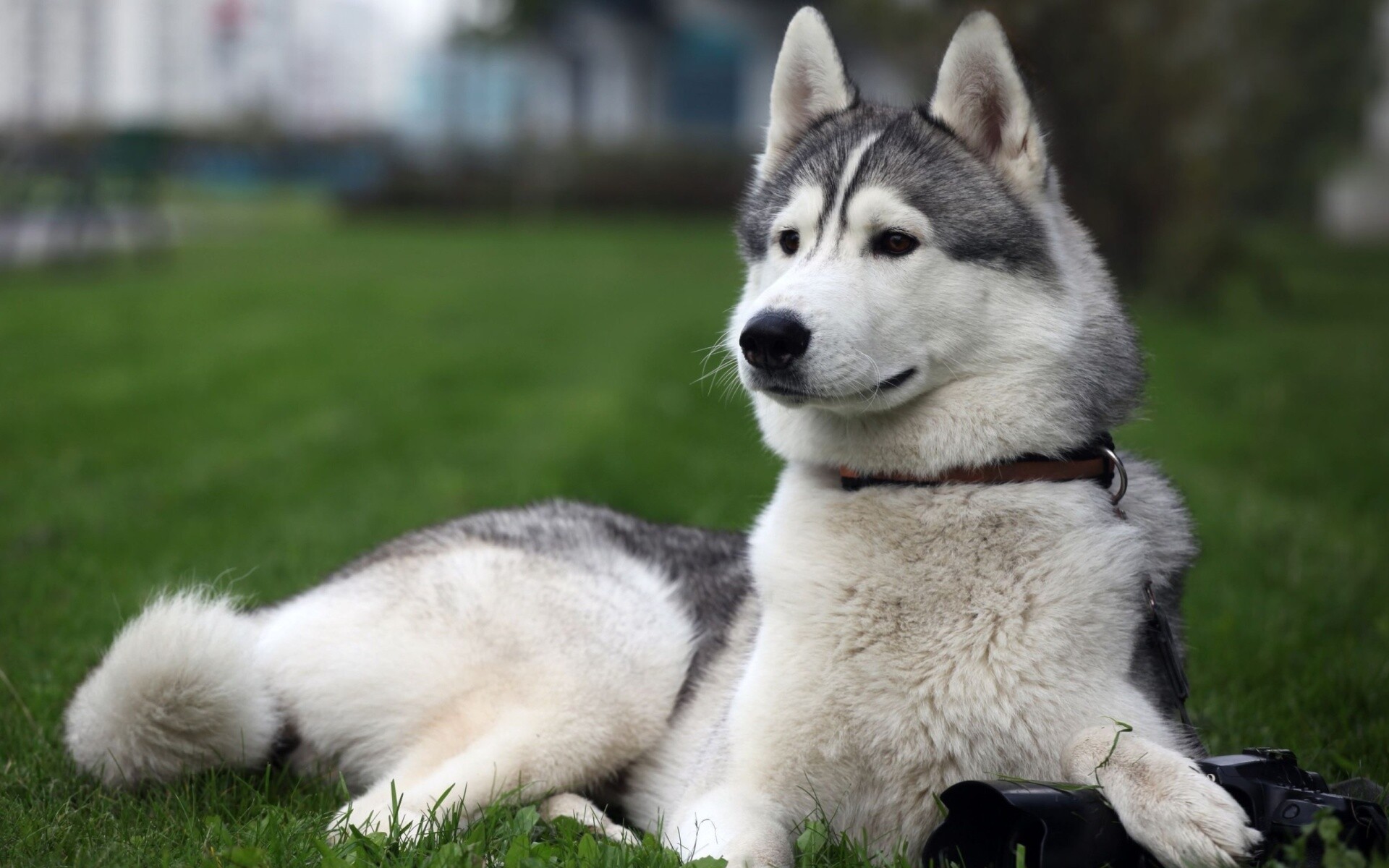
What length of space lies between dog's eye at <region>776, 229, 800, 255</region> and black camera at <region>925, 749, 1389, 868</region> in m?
1.26

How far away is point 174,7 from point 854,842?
130 feet

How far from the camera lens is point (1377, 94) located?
2614 cm

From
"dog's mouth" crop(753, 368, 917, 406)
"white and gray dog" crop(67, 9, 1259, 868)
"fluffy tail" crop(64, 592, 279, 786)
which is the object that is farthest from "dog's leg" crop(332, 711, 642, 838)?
"dog's mouth" crop(753, 368, 917, 406)

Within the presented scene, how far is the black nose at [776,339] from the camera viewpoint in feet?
8.30

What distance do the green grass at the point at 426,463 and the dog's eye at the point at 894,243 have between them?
689mm

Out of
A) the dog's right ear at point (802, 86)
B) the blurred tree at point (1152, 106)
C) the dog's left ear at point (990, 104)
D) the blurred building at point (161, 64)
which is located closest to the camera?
the dog's left ear at point (990, 104)

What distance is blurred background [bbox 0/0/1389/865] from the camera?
13.6ft

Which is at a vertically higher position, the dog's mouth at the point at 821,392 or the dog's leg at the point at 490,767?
the dog's mouth at the point at 821,392

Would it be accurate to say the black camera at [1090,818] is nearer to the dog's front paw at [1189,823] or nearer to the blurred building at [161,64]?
the dog's front paw at [1189,823]

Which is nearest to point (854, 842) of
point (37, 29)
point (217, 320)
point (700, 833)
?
point (700, 833)

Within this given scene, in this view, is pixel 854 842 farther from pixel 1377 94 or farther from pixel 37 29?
pixel 37 29

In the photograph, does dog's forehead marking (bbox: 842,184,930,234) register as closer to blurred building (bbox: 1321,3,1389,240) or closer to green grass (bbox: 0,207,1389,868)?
green grass (bbox: 0,207,1389,868)

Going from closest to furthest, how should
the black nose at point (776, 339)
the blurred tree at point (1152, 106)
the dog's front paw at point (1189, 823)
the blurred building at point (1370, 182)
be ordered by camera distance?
the dog's front paw at point (1189, 823)
the black nose at point (776, 339)
the blurred tree at point (1152, 106)
the blurred building at point (1370, 182)

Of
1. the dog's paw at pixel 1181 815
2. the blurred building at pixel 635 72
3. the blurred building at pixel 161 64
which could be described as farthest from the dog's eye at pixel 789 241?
the blurred building at pixel 635 72
